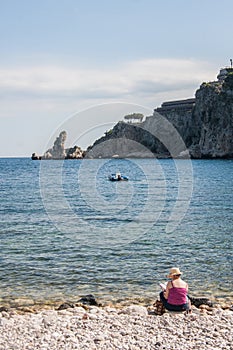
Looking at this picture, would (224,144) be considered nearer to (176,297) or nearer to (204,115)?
(204,115)

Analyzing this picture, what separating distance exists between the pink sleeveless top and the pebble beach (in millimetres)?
326

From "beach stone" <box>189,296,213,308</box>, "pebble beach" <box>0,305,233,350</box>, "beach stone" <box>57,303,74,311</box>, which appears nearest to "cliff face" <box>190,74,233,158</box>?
"beach stone" <box>189,296,213,308</box>

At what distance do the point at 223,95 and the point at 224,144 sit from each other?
16.8 metres

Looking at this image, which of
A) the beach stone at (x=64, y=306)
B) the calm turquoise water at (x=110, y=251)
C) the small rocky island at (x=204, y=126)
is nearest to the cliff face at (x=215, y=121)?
the small rocky island at (x=204, y=126)

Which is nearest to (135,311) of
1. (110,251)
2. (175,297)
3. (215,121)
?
(175,297)

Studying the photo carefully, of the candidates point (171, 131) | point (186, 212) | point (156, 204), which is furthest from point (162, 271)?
point (171, 131)

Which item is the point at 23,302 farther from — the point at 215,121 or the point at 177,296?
the point at 215,121

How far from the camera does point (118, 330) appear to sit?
10953 millimetres

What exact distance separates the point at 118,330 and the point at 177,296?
2202 mm

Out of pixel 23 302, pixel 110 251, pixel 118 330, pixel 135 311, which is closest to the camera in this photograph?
pixel 118 330

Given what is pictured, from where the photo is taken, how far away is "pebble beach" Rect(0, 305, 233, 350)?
9945mm

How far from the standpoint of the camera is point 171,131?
189 m

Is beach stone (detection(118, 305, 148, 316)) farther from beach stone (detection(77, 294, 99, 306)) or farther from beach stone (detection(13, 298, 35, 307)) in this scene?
beach stone (detection(13, 298, 35, 307))

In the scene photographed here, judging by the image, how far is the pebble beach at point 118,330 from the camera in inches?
392
